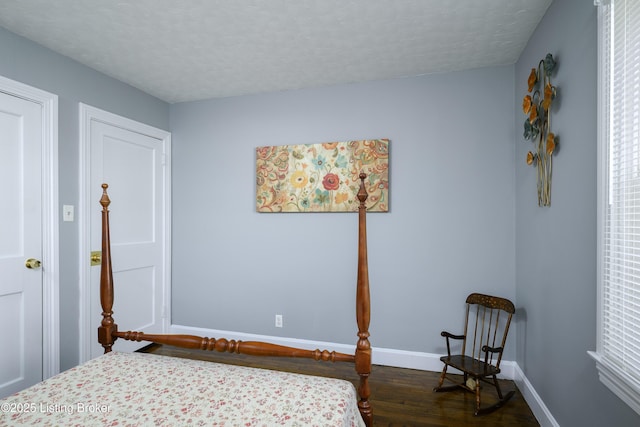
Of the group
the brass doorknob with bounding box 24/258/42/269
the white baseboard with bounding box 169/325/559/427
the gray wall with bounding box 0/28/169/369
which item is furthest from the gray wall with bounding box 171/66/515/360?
the brass doorknob with bounding box 24/258/42/269

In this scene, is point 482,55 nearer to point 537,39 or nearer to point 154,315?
point 537,39

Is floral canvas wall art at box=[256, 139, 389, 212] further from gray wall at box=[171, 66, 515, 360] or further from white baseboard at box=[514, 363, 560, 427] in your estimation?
white baseboard at box=[514, 363, 560, 427]

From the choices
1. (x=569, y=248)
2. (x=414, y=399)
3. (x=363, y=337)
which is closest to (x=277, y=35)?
(x=363, y=337)

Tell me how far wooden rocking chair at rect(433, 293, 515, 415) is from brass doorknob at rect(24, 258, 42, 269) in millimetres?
2927

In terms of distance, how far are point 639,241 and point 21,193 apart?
131 inches

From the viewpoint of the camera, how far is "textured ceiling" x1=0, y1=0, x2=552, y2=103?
2.01 metres

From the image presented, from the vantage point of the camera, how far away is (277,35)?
2.30m

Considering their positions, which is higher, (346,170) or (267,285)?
(346,170)

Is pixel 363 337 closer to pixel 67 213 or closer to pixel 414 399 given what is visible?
pixel 414 399

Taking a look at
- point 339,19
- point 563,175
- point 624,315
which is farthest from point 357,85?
point 624,315

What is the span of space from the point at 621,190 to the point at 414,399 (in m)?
1.82

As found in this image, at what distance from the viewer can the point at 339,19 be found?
6.97 ft

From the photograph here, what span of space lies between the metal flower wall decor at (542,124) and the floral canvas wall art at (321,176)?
1062 millimetres

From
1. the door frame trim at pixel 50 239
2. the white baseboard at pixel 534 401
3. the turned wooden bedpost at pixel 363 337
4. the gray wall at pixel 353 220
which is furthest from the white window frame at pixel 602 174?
the door frame trim at pixel 50 239
